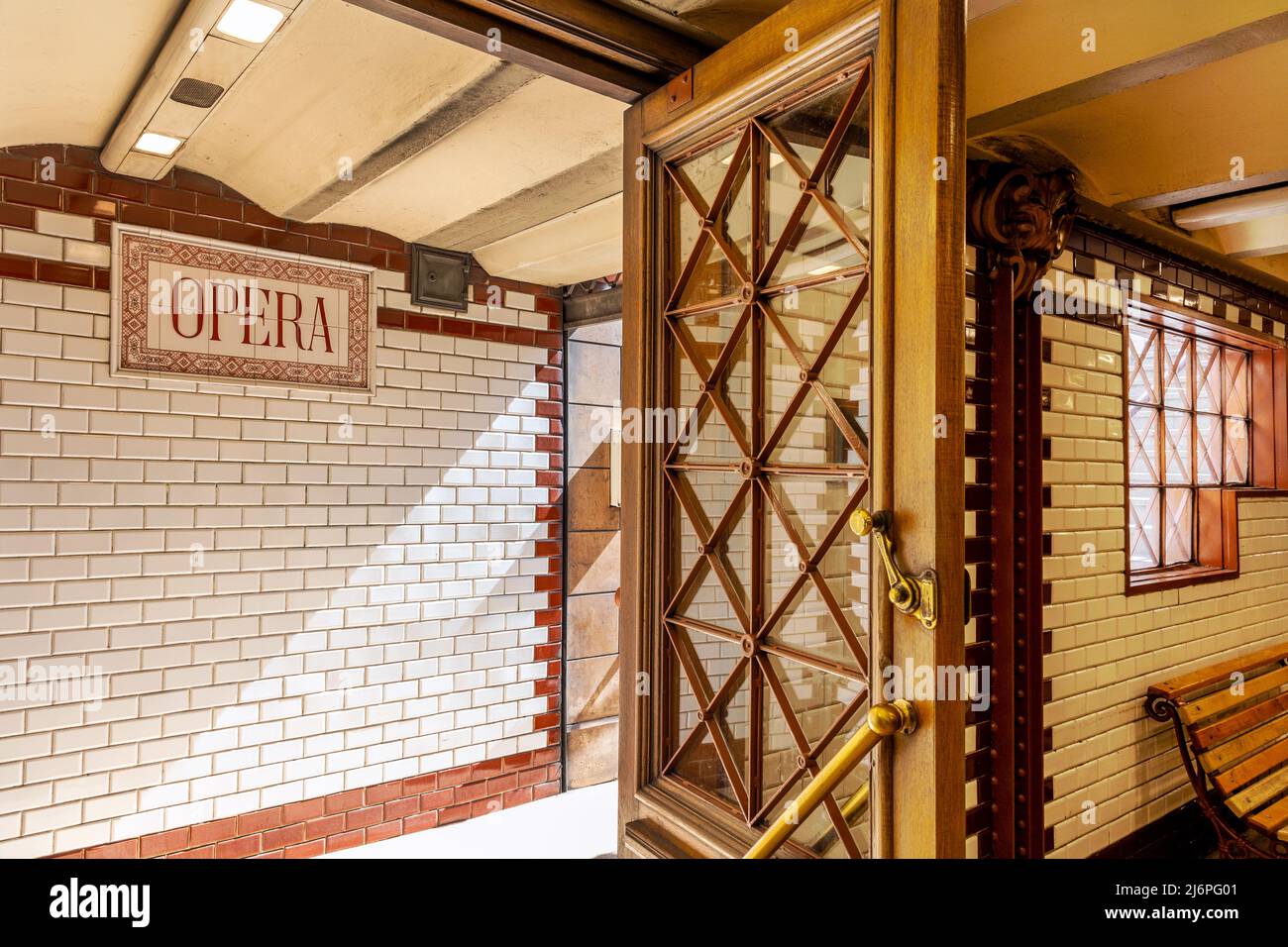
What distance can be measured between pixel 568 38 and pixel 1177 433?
3.56 meters

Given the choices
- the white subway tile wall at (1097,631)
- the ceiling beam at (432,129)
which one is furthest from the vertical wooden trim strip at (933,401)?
the white subway tile wall at (1097,631)

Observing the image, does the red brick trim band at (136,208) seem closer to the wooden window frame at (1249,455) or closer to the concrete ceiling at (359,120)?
the concrete ceiling at (359,120)

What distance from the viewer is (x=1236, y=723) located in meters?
3.45

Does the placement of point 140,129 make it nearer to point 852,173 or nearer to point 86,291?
point 86,291

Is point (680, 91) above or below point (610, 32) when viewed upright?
below

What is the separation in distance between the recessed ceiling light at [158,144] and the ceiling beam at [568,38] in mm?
1427

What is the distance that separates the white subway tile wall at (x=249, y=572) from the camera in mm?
2742

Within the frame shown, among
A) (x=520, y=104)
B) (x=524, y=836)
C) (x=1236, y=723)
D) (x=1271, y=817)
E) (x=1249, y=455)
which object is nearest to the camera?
(x=520, y=104)

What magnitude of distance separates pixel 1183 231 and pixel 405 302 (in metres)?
3.44

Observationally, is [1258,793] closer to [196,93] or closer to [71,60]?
[196,93]

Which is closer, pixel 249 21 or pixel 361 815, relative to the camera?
pixel 249 21

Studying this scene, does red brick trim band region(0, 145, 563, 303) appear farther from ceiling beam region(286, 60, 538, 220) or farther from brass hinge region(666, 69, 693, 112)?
brass hinge region(666, 69, 693, 112)

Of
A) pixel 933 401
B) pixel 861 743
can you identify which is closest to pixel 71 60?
pixel 933 401
